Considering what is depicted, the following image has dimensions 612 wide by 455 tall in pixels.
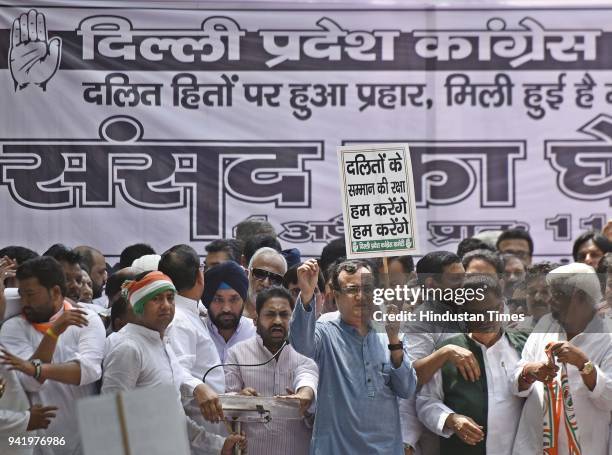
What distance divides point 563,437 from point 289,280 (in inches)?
70.7

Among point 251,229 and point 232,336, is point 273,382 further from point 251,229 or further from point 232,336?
point 251,229

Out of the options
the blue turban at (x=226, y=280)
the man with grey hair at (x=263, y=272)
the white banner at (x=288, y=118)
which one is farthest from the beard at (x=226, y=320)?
the white banner at (x=288, y=118)

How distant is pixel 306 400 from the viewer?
661 centimetres

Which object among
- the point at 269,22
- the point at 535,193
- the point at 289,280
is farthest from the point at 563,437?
the point at 269,22

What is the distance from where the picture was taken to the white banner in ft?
31.6

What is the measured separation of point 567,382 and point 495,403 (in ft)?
1.20

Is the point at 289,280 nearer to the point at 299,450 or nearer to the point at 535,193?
the point at 299,450

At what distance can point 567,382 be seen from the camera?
6.75m

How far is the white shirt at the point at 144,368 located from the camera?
6484 millimetres

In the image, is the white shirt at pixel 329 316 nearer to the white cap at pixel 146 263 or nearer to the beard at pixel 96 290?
the white cap at pixel 146 263

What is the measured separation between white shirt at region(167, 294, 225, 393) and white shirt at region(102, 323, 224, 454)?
0.13 metres

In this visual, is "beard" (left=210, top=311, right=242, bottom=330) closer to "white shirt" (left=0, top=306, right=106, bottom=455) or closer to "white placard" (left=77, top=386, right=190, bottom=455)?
"white shirt" (left=0, top=306, right=106, bottom=455)

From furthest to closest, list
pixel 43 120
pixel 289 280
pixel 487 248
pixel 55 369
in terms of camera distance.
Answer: pixel 43 120 → pixel 487 248 → pixel 289 280 → pixel 55 369

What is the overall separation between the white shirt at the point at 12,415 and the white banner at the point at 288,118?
9.94 ft
